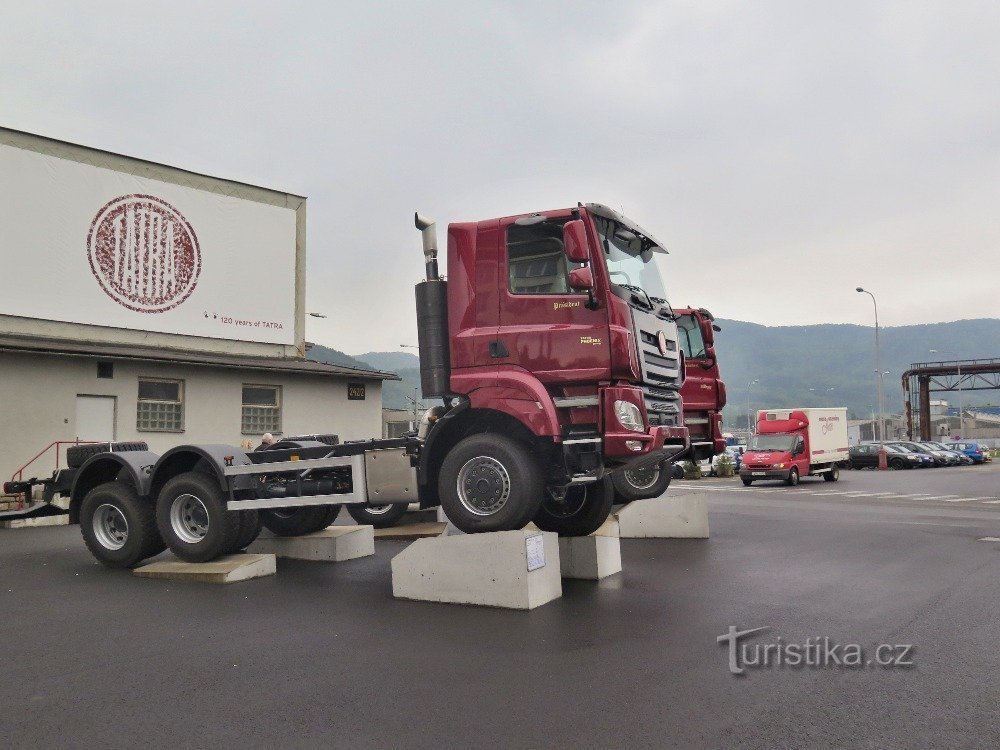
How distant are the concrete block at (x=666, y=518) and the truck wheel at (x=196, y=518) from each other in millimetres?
6087

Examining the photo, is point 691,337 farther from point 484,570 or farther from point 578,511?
point 484,570

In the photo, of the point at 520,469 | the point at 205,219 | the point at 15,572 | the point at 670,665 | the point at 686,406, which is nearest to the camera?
the point at 670,665

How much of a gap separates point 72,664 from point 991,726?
18.4 feet

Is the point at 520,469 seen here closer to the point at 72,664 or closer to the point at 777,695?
the point at 777,695

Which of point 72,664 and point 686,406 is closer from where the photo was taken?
point 72,664

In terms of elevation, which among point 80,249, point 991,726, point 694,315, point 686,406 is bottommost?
point 991,726

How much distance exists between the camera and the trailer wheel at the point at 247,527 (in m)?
9.11

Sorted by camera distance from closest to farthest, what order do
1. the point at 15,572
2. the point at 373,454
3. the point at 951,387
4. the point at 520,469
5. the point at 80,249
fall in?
1. the point at 520,469
2. the point at 373,454
3. the point at 15,572
4. the point at 80,249
5. the point at 951,387

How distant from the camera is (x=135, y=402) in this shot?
68.3 ft

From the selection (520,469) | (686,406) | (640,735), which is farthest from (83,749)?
(686,406)

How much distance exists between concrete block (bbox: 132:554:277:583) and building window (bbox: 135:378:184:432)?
12.8m

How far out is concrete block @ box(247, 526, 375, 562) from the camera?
10.4m

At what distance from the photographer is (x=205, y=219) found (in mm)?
25047

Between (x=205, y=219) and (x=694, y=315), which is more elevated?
(x=205, y=219)
